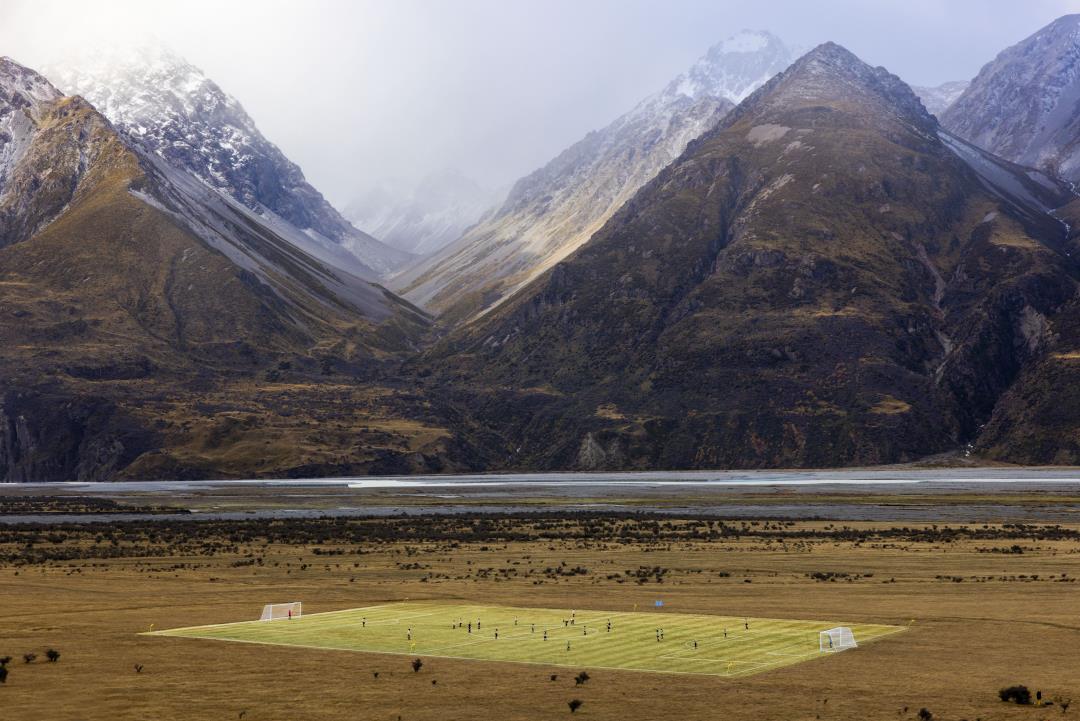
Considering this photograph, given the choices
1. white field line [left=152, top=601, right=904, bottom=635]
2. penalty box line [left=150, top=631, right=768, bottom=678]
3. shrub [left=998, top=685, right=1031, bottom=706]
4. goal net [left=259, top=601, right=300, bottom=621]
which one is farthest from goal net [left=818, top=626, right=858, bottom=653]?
goal net [left=259, top=601, right=300, bottom=621]

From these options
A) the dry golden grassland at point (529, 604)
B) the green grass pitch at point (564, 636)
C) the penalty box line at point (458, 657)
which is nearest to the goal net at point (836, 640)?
the green grass pitch at point (564, 636)

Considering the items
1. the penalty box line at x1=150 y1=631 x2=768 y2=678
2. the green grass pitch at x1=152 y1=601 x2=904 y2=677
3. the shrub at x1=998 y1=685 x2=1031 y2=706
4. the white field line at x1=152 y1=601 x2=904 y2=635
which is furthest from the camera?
the white field line at x1=152 y1=601 x2=904 y2=635

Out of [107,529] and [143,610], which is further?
[107,529]

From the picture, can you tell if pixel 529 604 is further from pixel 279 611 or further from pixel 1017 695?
pixel 1017 695

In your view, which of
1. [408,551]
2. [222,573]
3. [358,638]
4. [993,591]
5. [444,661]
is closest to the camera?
[444,661]

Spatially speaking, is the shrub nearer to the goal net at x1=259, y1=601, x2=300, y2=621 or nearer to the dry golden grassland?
the dry golden grassland

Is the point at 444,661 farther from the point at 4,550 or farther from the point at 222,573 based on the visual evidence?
the point at 4,550

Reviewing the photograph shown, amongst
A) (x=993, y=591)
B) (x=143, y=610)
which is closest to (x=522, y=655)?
(x=143, y=610)

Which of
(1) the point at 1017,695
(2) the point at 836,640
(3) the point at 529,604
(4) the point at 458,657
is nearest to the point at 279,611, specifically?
(3) the point at 529,604
